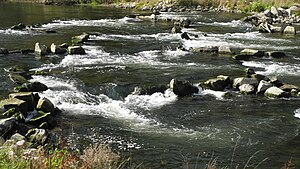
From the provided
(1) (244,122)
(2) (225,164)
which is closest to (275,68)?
(1) (244,122)

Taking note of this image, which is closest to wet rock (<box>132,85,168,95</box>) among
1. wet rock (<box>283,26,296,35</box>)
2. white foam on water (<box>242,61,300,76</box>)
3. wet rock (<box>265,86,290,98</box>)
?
wet rock (<box>265,86,290,98</box>)

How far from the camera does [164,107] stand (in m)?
14.8

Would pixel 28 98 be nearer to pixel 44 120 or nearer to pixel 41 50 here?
pixel 44 120

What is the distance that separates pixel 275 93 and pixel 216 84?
256cm

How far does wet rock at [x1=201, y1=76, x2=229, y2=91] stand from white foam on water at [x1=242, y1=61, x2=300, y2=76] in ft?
12.5

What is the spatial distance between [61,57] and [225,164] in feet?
50.1

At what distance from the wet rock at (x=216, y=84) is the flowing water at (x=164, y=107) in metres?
0.41

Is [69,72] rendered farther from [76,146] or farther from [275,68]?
[275,68]

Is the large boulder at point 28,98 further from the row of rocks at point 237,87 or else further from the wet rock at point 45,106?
the row of rocks at point 237,87

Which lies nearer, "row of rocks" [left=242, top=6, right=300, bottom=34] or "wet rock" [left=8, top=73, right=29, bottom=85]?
"wet rock" [left=8, top=73, right=29, bottom=85]

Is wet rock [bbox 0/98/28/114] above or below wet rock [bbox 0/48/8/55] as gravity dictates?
below

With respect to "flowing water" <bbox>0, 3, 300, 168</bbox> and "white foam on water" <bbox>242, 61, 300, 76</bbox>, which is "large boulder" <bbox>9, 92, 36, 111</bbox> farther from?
"white foam on water" <bbox>242, 61, 300, 76</bbox>

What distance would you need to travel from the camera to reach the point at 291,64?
73.3ft

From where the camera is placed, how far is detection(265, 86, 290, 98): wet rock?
53.3ft
